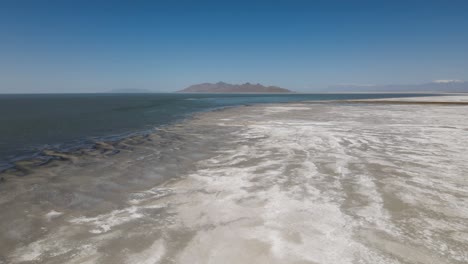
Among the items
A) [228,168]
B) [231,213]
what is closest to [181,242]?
[231,213]

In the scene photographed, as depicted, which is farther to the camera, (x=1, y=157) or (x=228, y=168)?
(x=1, y=157)

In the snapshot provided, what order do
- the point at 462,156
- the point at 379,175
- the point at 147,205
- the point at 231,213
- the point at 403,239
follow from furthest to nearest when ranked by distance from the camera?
the point at 462,156, the point at 379,175, the point at 147,205, the point at 231,213, the point at 403,239

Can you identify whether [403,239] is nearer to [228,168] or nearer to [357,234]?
[357,234]

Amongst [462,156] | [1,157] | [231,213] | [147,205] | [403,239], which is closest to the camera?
[403,239]

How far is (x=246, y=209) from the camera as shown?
453cm

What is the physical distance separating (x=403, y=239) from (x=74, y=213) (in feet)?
17.8

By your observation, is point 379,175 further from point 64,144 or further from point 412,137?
point 64,144

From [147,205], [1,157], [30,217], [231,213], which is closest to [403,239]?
[231,213]

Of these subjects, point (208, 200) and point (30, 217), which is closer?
point (30, 217)

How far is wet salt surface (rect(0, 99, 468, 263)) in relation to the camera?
3.27 m

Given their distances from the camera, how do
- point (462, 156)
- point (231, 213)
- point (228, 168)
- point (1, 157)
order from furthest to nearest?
point (1, 157) → point (462, 156) → point (228, 168) → point (231, 213)

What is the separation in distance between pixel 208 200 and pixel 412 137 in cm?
1047

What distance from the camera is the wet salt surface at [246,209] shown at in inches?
129

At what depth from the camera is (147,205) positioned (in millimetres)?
4852
